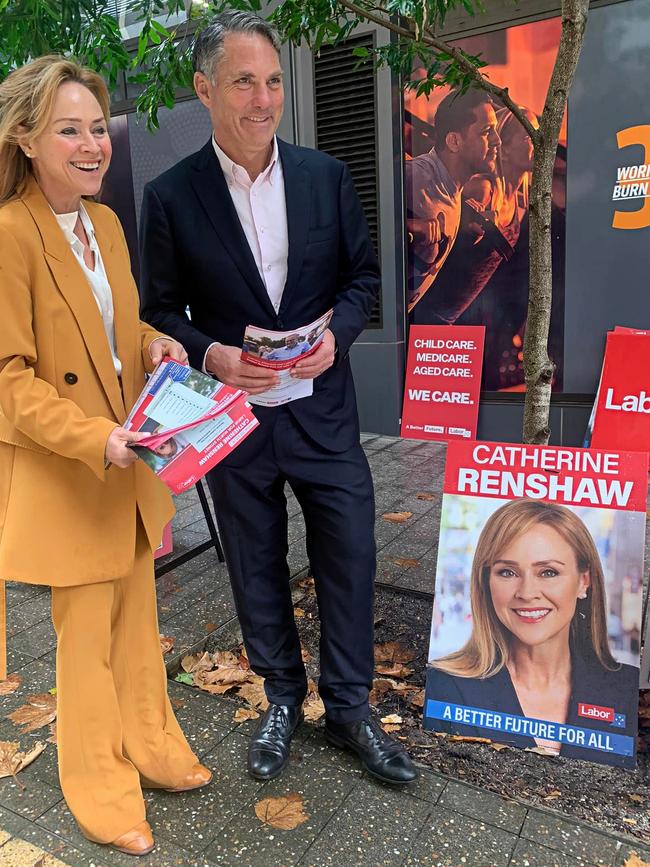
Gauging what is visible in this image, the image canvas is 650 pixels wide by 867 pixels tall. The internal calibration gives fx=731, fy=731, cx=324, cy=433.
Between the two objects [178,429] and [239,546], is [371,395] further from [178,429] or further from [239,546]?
[178,429]

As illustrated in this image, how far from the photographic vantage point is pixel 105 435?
1.91m

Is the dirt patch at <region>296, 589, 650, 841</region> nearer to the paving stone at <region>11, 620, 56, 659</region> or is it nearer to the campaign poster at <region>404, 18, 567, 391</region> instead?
the paving stone at <region>11, 620, 56, 659</region>

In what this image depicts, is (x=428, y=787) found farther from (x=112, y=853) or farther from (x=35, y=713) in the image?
(x=35, y=713)

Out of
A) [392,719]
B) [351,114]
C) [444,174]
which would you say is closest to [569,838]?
[392,719]

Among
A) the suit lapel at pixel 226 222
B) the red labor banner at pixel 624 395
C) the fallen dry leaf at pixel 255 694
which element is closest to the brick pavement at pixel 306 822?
the fallen dry leaf at pixel 255 694

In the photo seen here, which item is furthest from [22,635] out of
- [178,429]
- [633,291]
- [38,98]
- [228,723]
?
[633,291]

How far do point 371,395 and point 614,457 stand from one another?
5234mm

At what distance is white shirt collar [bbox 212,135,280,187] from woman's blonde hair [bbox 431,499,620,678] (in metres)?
1.44

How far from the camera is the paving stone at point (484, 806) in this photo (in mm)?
2264

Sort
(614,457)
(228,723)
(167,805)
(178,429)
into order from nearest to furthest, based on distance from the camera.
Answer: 1. (178,429)
2. (167,805)
3. (614,457)
4. (228,723)

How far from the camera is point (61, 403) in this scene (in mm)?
1942

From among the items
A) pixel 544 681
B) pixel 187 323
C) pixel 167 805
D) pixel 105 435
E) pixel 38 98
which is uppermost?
pixel 38 98

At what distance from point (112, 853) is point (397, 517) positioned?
3276mm

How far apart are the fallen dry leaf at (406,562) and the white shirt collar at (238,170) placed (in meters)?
2.56
